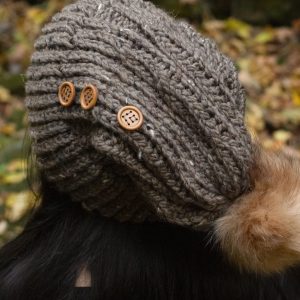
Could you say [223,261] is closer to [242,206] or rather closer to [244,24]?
[242,206]

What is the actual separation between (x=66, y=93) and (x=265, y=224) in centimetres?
49

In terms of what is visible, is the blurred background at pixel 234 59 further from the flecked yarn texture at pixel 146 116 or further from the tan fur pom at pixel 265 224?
the tan fur pom at pixel 265 224

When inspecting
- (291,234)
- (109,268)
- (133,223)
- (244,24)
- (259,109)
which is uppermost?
(244,24)

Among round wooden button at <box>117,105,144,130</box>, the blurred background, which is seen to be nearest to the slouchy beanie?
round wooden button at <box>117,105,144,130</box>

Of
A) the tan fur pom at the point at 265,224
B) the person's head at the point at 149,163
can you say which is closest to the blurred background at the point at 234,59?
the person's head at the point at 149,163

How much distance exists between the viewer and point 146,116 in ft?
3.92

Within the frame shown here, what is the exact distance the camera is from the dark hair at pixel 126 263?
1383 millimetres

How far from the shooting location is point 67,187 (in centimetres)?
137

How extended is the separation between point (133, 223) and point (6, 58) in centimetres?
369

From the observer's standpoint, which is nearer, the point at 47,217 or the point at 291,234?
the point at 291,234

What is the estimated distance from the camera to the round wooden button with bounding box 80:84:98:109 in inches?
47.6

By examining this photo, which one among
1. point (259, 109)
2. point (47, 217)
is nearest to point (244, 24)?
point (259, 109)

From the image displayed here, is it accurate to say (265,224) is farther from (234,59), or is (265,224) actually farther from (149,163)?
(234,59)

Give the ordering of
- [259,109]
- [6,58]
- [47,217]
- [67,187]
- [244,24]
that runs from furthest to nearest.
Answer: [244,24] < [6,58] < [259,109] < [47,217] < [67,187]
